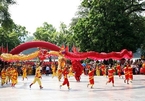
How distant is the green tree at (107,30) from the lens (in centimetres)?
3403

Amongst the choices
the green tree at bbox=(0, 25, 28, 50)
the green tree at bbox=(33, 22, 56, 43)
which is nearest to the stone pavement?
the green tree at bbox=(0, 25, 28, 50)

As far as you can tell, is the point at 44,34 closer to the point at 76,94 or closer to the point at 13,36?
the point at 13,36

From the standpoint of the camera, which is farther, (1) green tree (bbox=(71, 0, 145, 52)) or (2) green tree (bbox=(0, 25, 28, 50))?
(2) green tree (bbox=(0, 25, 28, 50))

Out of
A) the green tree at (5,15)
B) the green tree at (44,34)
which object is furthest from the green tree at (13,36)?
the green tree at (5,15)

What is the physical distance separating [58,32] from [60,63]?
41717mm

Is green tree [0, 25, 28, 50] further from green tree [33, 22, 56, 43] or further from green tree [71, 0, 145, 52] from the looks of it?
green tree [71, 0, 145, 52]

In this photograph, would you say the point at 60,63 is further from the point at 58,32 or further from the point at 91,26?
the point at 58,32

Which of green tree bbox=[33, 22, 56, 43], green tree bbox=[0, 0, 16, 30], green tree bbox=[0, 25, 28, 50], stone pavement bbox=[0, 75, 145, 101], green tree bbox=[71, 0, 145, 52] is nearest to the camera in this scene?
stone pavement bbox=[0, 75, 145, 101]

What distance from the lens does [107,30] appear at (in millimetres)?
34188

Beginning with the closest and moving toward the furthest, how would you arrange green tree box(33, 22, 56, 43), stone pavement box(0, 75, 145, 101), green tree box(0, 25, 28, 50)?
stone pavement box(0, 75, 145, 101) < green tree box(0, 25, 28, 50) < green tree box(33, 22, 56, 43)

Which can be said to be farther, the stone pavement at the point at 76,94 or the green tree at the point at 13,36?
the green tree at the point at 13,36

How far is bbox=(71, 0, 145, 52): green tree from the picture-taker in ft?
112

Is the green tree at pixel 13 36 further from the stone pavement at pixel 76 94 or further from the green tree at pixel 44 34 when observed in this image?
the stone pavement at pixel 76 94

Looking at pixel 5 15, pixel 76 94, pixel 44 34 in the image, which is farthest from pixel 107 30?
pixel 44 34
